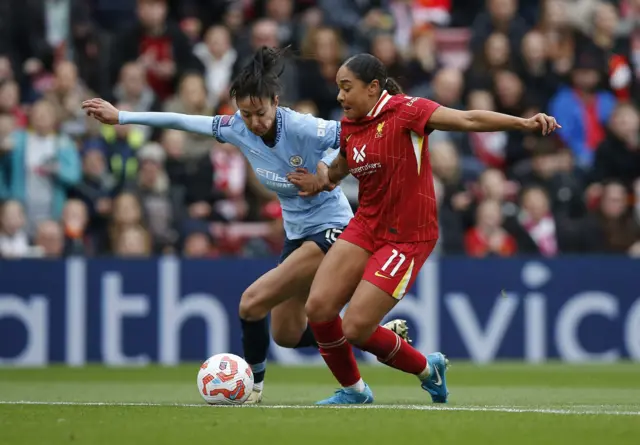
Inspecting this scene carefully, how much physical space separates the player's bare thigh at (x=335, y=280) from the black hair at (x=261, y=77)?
1229 mm

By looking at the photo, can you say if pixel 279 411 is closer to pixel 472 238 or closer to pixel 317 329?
pixel 317 329

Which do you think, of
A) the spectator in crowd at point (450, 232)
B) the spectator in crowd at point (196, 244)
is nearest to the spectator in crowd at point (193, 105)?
the spectator in crowd at point (196, 244)

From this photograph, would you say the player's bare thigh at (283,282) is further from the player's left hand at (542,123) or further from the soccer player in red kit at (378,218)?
the player's left hand at (542,123)

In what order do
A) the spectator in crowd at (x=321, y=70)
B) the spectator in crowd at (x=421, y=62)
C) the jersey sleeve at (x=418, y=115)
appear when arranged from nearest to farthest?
1. the jersey sleeve at (x=418, y=115)
2. the spectator in crowd at (x=321, y=70)
3. the spectator in crowd at (x=421, y=62)

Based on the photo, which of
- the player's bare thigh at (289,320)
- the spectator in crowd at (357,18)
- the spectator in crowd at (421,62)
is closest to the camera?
the player's bare thigh at (289,320)

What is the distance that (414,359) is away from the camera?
897cm

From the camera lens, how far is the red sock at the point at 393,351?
8.82m

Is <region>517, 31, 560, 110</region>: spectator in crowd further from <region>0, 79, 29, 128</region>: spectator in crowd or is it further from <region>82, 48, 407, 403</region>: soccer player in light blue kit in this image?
<region>82, 48, 407, 403</region>: soccer player in light blue kit

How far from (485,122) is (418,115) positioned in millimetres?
537

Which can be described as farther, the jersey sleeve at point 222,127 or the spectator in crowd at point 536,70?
the spectator in crowd at point 536,70

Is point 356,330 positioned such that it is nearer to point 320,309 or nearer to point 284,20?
point 320,309

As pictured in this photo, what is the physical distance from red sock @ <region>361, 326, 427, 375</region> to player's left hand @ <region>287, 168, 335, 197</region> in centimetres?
108

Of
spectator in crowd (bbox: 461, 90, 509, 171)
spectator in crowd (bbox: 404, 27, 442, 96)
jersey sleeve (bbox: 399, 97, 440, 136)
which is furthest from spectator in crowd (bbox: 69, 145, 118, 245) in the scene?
jersey sleeve (bbox: 399, 97, 440, 136)

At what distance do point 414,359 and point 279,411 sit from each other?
1.10m
